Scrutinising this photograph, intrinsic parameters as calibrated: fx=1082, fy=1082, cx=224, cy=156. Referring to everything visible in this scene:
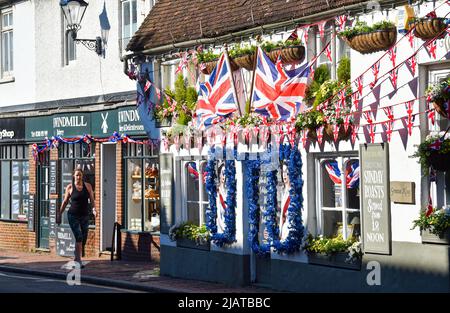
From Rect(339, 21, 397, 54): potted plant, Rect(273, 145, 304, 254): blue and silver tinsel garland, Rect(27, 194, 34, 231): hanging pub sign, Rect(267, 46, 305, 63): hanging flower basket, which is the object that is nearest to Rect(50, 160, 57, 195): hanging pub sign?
Rect(27, 194, 34, 231): hanging pub sign

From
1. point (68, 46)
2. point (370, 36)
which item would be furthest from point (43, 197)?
point (370, 36)

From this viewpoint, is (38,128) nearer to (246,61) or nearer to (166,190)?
(166,190)

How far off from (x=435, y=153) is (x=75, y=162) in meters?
14.2

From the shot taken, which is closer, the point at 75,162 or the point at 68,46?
the point at 75,162

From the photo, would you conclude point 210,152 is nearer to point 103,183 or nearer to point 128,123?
point 128,123

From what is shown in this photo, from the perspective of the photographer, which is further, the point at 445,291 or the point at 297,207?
the point at 297,207

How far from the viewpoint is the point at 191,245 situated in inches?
792

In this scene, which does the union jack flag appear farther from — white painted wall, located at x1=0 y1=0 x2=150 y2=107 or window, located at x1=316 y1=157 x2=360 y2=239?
white painted wall, located at x1=0 y1=0 x2=150 y2=107

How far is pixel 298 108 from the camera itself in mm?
16984

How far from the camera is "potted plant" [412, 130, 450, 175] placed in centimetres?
1380

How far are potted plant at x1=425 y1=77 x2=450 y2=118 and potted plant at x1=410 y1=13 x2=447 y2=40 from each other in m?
0.64

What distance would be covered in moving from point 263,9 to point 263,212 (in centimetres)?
340

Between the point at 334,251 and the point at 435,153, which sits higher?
the point at 435,153
